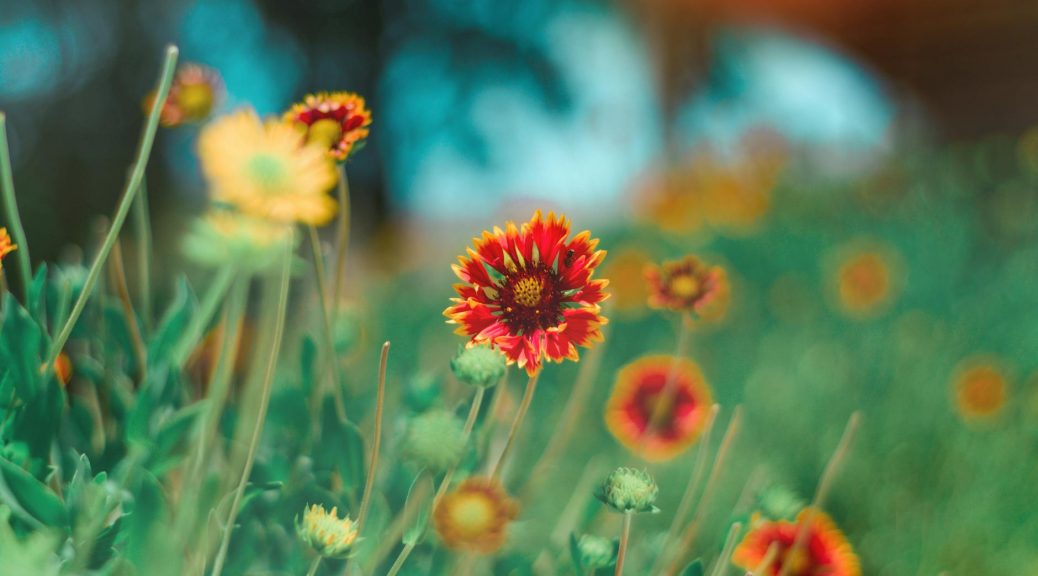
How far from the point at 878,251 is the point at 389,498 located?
62.9 inches

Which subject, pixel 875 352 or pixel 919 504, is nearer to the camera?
pixel 919 504

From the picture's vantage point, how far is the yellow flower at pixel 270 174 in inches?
12.4

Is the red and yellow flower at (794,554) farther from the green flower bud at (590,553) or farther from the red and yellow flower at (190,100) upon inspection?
the red and yellow flower at (190,100)

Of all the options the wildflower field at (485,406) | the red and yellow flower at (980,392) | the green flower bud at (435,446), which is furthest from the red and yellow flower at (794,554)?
the red and yellow flower at (980,392)

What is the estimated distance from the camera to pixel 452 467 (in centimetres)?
40

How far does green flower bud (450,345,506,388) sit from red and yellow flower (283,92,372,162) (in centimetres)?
11

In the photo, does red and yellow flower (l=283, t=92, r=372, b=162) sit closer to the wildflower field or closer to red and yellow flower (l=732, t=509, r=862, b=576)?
the wildflower field

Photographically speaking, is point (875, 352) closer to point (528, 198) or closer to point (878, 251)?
point (878, 251)

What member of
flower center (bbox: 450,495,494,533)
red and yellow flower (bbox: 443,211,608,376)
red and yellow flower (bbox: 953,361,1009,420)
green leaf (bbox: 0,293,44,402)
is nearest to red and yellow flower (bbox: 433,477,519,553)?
flower center (bbox: 450,495,494,533)

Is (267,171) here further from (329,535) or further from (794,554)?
(794,554)

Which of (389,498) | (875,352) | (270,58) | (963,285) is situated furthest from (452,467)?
(270,58)

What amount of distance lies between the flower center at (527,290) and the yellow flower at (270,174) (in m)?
0.08

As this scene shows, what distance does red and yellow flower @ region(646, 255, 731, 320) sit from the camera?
1.63 feet

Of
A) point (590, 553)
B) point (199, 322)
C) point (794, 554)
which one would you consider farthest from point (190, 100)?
point (794, 554)
